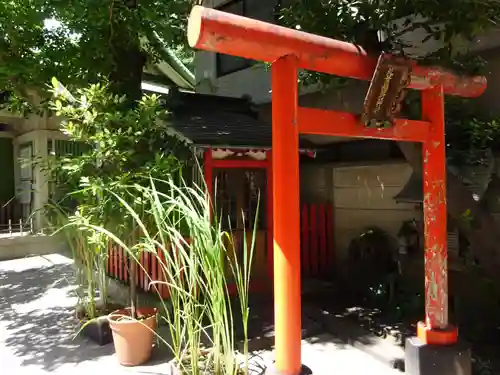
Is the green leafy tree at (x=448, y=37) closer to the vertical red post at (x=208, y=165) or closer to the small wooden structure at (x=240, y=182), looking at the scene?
the small wooden structure at (x=240, y=182)

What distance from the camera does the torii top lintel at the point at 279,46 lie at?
2.83 m

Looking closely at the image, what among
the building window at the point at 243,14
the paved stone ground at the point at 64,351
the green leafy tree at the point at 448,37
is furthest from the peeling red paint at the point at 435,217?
the building window at the point at 243,14

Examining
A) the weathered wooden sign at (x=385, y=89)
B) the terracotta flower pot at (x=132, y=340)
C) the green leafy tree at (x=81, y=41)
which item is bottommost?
the terracotta flower pot at (x=132, y=340)

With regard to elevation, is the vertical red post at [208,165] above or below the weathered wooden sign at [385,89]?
below

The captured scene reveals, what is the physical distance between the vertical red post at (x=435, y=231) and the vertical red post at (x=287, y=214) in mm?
1577

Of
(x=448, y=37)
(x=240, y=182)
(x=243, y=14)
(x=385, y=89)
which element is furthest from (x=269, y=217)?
(x=243, y=14)

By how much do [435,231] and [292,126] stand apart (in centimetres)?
190

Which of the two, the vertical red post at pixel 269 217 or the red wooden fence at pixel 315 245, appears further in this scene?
the red wooden fence at pixel 315 245

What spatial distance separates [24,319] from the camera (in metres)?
6.20

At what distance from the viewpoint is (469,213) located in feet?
16.0

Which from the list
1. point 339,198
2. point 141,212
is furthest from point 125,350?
point 339,198

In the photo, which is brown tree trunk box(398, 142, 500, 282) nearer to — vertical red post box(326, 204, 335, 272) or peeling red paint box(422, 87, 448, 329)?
peeling red paint box(422, 87, 448, 329)

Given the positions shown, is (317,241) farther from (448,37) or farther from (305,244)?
(448,37)

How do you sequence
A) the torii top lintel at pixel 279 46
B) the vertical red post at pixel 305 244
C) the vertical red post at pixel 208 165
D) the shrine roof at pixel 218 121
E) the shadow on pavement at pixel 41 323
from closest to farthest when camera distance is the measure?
1. the torii top lintel at pixel 279 46
2. the shadow on pavement at pixel 41 323
3. the shrine roof at pixel 218 121
4. the vertical red post at pixel 208 165
5. the vertical red post at pixel 305 244
